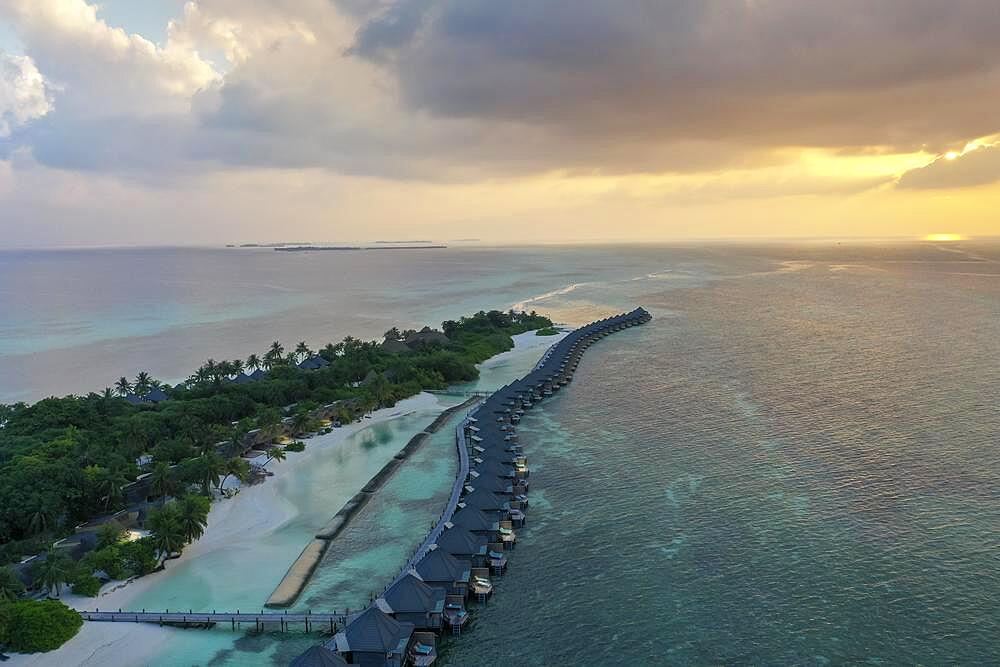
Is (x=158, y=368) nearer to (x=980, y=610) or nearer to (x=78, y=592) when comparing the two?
(x=78, y=592)

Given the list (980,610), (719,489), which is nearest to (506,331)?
(719,489)

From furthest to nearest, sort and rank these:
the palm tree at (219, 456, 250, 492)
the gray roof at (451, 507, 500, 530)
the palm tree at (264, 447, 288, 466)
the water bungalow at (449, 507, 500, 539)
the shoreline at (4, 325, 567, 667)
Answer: the palm tree at (264, 447, 288, 466) → the palm tree at (219, 456, 250, 492) → the gray roof at (451, 507, 500, 530) → the water bungalow at (449, 507, 500, 539) → the shoreline at (4, 325, 567, 667)

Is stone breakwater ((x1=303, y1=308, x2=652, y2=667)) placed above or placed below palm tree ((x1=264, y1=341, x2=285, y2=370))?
below

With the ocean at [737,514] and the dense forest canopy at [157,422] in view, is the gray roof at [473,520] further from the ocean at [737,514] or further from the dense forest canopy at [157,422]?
the dense forest canopy at [157,422]

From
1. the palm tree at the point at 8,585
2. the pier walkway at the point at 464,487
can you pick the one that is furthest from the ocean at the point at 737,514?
the palm tree at the point at 8,585

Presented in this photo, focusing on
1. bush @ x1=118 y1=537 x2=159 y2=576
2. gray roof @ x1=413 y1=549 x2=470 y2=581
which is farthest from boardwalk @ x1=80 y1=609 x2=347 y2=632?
gray roof @ x1=413 y1=549 x2=470 y2=581

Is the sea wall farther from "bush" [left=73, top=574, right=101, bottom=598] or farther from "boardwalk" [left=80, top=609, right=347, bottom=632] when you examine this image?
"bush" [left=73, top=574, right=101, bottom=598]
